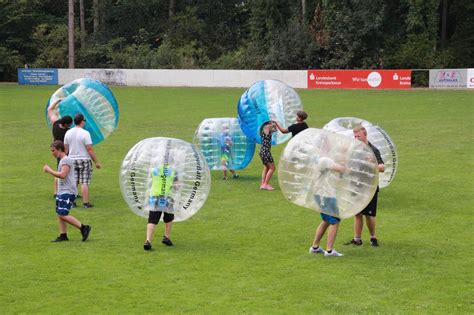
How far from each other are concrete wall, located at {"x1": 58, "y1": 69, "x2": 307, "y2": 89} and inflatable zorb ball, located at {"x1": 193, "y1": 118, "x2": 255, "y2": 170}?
29.5 metres

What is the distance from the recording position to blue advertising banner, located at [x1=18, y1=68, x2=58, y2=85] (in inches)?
2035

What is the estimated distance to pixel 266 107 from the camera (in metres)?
16.1

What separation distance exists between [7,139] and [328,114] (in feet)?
38.4

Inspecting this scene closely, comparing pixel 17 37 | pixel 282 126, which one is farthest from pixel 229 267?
pixel 17 37

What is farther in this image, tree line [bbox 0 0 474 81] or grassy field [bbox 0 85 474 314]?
tree line [bbox 0 0 474 81]

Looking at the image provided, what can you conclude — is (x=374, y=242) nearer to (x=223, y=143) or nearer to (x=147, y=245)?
(x=147, y=245)

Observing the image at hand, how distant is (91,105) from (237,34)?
50256 mm

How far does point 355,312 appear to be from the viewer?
8.23 metres

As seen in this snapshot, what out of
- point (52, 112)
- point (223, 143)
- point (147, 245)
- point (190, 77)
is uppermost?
point (190, 77)

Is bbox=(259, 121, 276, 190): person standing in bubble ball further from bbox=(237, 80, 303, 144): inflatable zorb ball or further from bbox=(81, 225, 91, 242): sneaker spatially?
bbox=(81, 225, 91, 242): sneaker

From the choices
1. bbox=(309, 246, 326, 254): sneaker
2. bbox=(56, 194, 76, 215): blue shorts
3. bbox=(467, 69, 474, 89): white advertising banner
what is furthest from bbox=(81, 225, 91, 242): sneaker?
bbox=(467, 69, 474, 89): white advertising banner

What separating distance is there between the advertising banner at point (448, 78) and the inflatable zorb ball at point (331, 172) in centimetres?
3426

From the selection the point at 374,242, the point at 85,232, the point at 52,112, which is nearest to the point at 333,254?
the point at 374,242

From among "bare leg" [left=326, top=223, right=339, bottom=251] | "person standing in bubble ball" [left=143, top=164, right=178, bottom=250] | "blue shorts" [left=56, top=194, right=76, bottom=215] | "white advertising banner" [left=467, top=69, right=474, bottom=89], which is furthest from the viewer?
"white advertising banner" [left=467, top=69, right=474, bottom=89]
